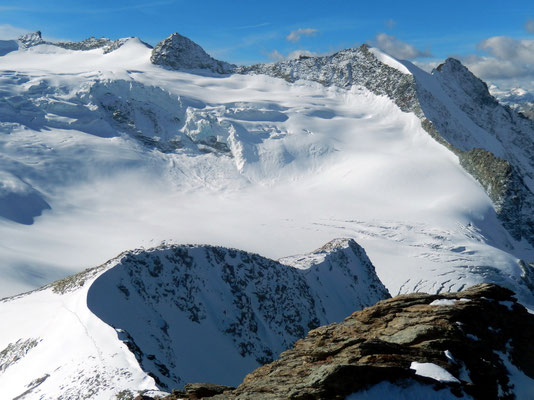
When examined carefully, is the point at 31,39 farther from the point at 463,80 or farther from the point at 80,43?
the point at 463,80

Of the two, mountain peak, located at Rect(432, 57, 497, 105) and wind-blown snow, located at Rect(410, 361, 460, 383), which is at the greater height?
mountain peak, located at Rect(432, 57, 497, 105)

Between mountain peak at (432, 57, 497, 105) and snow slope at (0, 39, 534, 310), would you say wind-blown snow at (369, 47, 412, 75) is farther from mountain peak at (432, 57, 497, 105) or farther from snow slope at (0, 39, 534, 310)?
mountain peak at (432, 57, 497, 105)

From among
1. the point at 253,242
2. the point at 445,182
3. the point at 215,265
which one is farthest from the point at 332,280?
the point at 445,182

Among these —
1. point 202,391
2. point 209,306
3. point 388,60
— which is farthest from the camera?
point 388,60

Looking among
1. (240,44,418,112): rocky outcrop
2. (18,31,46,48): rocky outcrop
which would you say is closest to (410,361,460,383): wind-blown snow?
(240,44,418,112): rocky outcrop

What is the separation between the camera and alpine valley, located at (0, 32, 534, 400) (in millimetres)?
19609

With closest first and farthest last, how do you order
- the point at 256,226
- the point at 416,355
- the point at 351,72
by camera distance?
the point at 416,355
the point at 256,226
the point at 351,72

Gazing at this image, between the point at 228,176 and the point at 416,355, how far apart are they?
10406 cm

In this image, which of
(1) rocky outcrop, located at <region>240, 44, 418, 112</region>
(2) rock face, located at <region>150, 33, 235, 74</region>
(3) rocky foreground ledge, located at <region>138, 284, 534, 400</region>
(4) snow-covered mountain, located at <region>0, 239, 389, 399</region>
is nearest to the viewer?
(3) rocky foreground ledge, located at <region>138, 284, 534, 400</region>

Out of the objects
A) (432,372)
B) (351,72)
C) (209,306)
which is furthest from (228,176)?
(432,372)

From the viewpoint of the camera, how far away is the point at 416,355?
53.1 ft

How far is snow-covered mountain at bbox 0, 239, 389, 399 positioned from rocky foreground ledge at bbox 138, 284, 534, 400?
307 inches

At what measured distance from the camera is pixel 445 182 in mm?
108125

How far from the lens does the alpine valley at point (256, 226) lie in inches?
772
